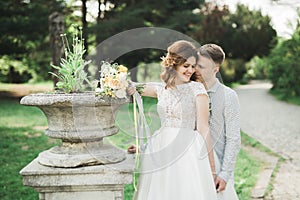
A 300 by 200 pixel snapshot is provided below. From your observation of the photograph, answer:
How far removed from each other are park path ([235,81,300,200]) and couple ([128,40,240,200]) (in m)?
2.13

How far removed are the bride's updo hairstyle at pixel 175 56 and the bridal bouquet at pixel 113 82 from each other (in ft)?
1.00

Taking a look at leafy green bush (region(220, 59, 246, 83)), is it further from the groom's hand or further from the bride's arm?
the bride's arm

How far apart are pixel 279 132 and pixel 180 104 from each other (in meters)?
7.04

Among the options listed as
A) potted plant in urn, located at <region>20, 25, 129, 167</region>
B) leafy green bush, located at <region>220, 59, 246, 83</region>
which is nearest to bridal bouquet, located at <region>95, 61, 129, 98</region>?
potted plant in urn, located at <region>20, 25, 129, 167</region>

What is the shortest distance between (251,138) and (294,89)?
871 cm

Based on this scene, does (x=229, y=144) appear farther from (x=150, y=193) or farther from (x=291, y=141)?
(x=291, y=141)

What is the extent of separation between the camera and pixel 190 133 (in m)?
2.79

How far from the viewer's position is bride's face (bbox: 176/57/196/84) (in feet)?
8.84

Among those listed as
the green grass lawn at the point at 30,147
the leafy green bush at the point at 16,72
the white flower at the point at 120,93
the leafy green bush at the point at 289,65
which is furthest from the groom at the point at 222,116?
the leafy green bush at the point at 16,72

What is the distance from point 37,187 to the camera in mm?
2904

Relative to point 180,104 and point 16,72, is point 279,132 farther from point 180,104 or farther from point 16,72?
point 16,72

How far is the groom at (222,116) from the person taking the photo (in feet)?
9.36

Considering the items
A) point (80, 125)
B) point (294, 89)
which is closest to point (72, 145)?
point (80, 125)

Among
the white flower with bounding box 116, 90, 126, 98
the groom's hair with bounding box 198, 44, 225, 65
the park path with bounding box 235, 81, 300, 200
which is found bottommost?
the park path with bounding box 235, 81, 300, 200
